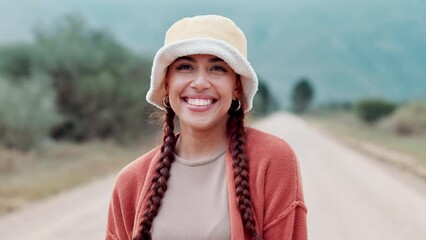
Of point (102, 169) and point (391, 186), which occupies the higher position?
point (102, 169)

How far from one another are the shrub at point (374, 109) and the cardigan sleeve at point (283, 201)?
155 ft

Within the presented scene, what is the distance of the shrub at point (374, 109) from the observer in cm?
4912

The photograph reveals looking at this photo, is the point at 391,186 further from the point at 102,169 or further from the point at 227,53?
the point at 227,53

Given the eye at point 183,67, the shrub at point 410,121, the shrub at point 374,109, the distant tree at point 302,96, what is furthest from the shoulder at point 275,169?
the distant tree at point 302,96

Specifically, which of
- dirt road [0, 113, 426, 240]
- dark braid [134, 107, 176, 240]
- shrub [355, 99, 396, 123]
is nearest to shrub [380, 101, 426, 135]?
shrub [355, 99, 396, 123]

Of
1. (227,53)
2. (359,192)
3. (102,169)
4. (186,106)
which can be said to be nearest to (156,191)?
(186,106)

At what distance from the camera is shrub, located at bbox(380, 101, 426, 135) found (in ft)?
118

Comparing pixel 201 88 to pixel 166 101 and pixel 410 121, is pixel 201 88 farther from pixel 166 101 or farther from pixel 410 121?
pixel 410 121

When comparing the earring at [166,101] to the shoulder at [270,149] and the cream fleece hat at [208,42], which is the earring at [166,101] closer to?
the cream fleece hat at [208,42]

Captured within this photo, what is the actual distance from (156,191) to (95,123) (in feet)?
70.9

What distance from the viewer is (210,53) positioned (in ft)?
7.91

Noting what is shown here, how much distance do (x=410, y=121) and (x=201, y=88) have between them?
35.3 meters

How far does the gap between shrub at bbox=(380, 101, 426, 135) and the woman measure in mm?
33579

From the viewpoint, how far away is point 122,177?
8.66 ft
